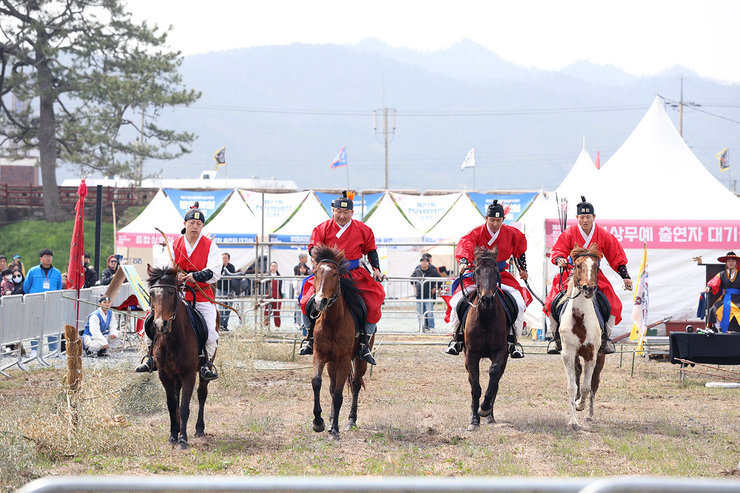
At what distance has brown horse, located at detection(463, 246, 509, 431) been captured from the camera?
10.2 metres

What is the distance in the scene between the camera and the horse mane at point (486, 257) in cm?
1023

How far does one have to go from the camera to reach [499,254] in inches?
431

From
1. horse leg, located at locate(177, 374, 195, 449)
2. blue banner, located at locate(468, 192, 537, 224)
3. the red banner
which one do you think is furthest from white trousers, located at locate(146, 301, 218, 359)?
blue banner, located at locate(468, 192, 537, 224)

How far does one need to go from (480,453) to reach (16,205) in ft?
151

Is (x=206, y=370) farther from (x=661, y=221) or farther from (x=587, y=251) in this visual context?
(x=661, y=221)

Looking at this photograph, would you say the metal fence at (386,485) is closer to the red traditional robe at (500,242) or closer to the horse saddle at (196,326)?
the horse saddle at (196,326)

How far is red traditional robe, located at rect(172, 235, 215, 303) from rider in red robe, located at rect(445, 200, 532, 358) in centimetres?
306

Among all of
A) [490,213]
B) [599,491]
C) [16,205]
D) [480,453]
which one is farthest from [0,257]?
[16,205]

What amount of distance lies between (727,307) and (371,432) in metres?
9.13

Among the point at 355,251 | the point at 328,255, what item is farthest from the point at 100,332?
the point at 328,255

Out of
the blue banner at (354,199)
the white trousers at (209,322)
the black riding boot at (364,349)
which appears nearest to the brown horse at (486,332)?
the black riding boot at (364,349)

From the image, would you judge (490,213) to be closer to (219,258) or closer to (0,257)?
(219,258)

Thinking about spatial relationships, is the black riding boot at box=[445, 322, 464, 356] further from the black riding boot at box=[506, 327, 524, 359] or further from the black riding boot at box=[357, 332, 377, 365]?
the black riding boot at box=[357, 332, 377, 365]

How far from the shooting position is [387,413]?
11.0m
